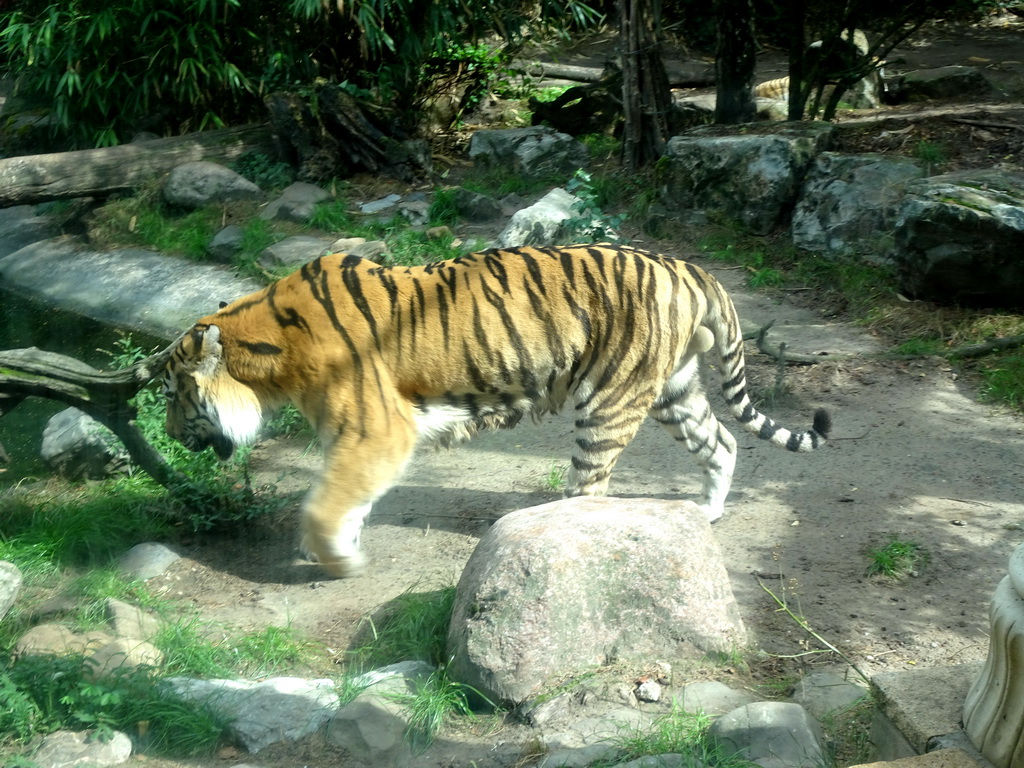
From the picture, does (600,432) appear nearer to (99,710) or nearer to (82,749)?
(99,710)

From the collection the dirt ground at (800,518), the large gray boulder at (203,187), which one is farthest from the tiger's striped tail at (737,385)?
the large gray boulder at (203,187)

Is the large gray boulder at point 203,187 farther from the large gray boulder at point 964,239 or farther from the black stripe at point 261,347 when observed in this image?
the large gray boulder at point 964,239

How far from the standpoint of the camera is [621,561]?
12.2ft

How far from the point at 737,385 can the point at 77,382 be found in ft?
11.4

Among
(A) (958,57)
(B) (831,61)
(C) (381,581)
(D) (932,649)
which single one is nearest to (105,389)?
(C) (381,581)

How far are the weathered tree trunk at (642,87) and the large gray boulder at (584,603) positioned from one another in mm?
7225

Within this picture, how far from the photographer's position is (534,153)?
11.3m

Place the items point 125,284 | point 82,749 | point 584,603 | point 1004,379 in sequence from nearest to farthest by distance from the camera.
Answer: point 82,749
point 584,603
point 1004,379
point 125,284

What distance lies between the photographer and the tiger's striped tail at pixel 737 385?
489 cm

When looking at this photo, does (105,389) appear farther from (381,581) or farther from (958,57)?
(958,57)

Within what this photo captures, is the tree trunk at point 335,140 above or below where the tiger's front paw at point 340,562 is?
above

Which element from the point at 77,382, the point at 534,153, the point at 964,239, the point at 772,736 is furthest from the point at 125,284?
the point at 772,736

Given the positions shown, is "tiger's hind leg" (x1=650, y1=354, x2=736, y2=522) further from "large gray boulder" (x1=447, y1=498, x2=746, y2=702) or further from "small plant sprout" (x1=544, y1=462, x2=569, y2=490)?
"large gray boulder" (x1=447, y1=498, x2=746, y2=702)

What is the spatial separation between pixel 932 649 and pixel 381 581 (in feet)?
8.14
